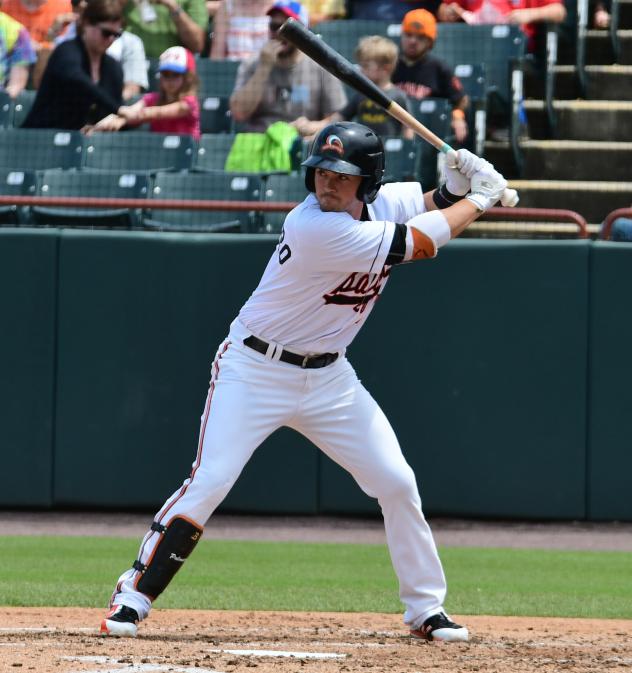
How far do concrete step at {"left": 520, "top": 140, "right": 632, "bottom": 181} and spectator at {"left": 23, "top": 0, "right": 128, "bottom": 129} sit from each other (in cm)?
317

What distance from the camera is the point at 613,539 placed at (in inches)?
327

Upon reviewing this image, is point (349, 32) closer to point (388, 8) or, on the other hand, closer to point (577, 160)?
point (388, 8)

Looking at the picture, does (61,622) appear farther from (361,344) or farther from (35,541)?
(361,344)

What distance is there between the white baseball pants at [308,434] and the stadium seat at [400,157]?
4083 millimetres

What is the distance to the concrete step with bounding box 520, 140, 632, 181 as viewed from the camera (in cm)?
1066

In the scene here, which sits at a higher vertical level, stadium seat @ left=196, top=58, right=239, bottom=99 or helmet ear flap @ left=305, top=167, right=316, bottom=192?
stadium seat @ left=196, top=58, right=239, bottom=99

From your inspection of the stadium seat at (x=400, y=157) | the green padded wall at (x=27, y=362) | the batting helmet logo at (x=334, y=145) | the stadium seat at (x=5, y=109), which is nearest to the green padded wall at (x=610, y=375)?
the stadium seat at (x=400, y=157)

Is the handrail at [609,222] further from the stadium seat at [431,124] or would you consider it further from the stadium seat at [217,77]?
the stadium seat at [217,77]

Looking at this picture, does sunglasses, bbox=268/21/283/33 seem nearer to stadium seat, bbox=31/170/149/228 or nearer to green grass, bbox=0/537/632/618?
stadium seat, bbox=31/170/149/228

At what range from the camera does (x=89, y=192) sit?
30.4ft

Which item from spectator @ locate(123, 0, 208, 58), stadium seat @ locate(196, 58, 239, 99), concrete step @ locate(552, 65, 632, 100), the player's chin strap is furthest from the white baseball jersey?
concrete step @ locate(552, 65, 632, 100)

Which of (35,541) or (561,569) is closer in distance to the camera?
(561,569)

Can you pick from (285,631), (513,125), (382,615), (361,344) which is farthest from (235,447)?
(513,125)

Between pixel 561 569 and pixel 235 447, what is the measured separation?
2.94 m
